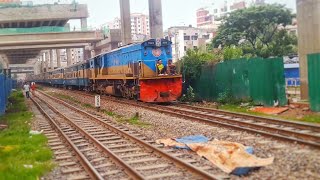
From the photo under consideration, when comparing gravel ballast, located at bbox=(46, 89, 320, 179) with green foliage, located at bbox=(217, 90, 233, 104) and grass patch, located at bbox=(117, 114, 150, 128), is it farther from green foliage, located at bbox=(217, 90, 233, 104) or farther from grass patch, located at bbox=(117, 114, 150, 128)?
green foliage, located at bbox=(217, 90, 233, 104)

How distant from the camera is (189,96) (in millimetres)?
22625

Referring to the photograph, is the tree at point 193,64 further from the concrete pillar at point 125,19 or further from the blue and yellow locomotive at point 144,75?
the concrete pillar at point 125,19

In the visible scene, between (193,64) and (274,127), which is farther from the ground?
(193,64)

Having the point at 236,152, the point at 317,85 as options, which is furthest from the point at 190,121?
the point at 236,152

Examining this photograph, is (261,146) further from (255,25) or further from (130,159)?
(255,25)

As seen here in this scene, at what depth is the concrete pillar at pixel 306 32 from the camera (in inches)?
661

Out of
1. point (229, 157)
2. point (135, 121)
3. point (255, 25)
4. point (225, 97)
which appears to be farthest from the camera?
point (255, 25)

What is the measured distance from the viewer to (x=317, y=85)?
46.1ft

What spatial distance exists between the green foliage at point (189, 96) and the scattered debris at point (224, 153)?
38.9 ft

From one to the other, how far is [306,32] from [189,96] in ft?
25.8

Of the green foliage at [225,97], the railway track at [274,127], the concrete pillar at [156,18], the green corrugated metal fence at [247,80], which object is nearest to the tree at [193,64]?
the green corrugated metal fence at [247,80]

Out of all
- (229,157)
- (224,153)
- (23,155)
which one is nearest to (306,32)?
(224,153)

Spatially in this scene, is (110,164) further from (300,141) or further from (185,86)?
(185,86)

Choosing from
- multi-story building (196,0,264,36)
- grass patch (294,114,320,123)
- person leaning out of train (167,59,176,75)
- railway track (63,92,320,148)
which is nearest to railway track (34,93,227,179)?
railway track (63,92,320,148)
